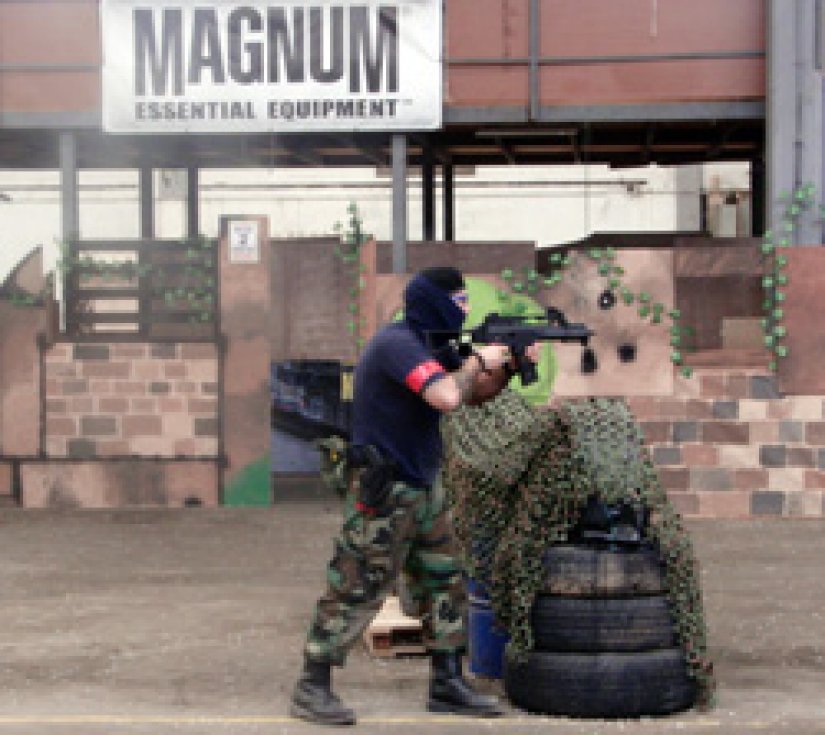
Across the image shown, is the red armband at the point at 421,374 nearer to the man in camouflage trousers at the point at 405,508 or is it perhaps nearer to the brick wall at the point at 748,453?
the man in camouflage trousers at the point at 405,508

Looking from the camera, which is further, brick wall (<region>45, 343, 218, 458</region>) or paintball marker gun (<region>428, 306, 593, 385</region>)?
brick wall (<region>45, 343, 218, 458</region>)

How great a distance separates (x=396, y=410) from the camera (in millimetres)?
6723

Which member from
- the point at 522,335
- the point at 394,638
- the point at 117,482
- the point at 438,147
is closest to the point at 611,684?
the point at 522,335

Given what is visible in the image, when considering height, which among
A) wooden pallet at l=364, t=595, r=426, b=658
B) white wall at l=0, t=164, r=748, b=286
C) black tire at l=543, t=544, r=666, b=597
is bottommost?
wooden pallet at l=364, t=595, r=426, b=658

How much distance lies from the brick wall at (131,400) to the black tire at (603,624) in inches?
331

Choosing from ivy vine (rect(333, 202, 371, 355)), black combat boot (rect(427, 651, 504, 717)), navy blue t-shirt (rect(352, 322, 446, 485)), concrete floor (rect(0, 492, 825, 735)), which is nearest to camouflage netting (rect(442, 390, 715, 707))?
black combat boot (rect(427, 651, 504, 717))

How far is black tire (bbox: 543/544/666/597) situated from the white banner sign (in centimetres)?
902

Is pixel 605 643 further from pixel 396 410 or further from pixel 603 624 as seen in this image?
pixel 396 410

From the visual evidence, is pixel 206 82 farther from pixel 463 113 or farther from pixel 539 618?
pixel 539 618

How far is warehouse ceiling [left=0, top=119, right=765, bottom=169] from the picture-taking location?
1711 cm

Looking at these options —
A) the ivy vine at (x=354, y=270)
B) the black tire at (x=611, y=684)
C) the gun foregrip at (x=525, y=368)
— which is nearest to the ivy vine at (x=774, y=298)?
the ivy vine at (x=354, y=270)

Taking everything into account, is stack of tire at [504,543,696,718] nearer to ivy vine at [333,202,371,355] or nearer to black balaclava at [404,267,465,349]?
black balaclava at [404,267,465,349]

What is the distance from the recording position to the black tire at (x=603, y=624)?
671 cm

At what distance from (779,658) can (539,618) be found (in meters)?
1.86
